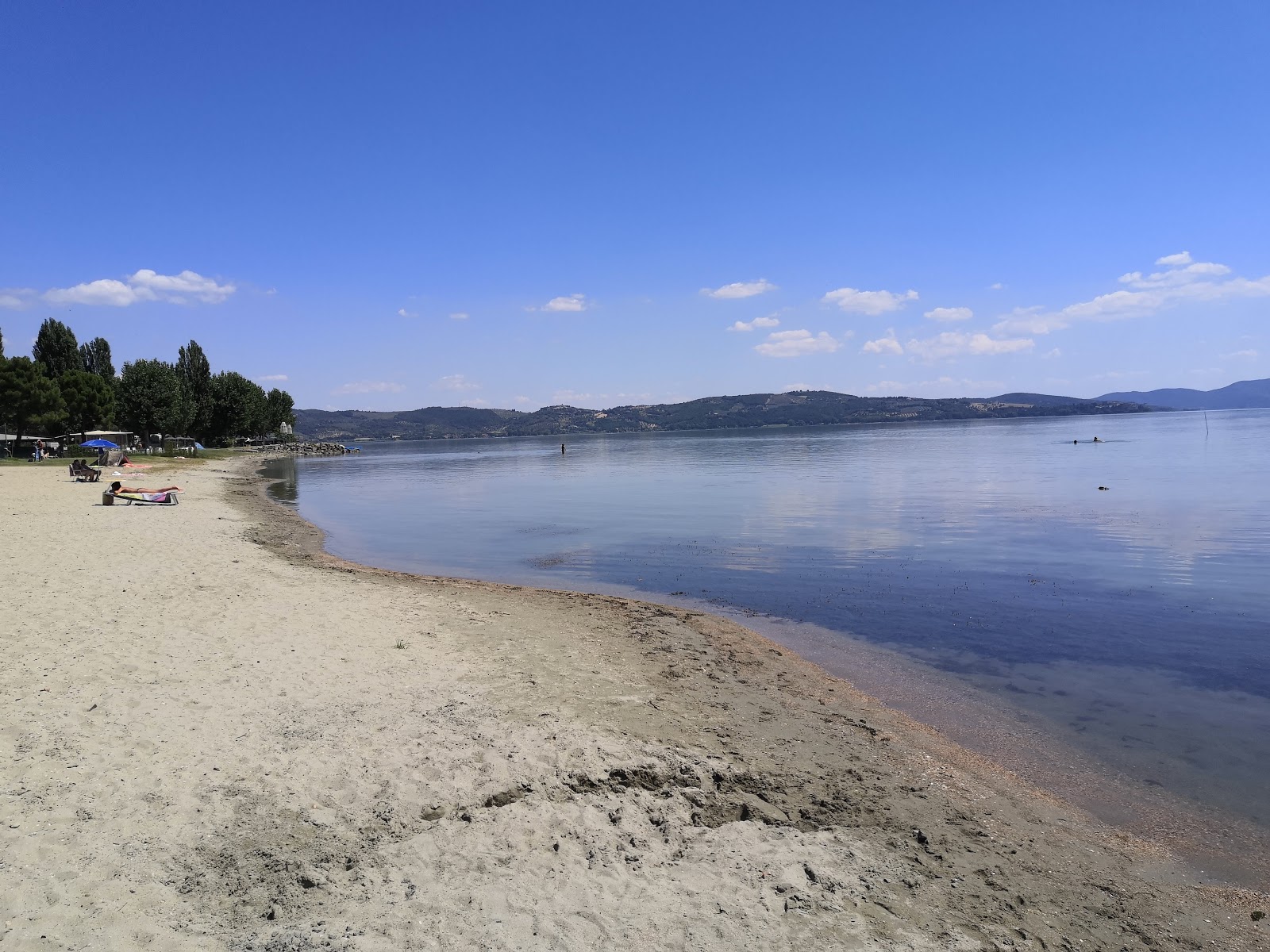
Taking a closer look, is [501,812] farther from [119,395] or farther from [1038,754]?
[119,395]

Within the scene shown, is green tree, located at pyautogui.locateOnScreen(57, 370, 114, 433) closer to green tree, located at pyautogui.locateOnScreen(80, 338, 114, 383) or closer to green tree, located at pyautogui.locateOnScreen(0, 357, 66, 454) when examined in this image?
green tree, located at pyautogui.locateOnScreen(0, 357, 66, 454)

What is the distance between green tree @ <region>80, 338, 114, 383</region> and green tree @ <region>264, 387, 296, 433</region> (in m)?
35.8

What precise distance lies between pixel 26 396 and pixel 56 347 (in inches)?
1843

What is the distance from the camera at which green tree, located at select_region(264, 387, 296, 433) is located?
152750 millimetres

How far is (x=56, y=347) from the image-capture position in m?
100

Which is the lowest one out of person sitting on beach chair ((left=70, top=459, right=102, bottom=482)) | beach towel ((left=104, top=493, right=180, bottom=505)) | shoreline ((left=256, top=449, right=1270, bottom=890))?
shoreline ((left=256, top=449, right=1270, bottom=890))

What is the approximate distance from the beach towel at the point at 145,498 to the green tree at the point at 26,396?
136ft

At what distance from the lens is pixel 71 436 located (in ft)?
245

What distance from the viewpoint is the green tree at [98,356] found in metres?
111

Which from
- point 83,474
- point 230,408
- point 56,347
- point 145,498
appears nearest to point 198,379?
point 230,408

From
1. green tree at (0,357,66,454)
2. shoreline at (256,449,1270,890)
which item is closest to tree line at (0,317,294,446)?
green tree at (0,357,66,454)

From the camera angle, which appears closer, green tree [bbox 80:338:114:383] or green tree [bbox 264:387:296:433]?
green tree [bbox 80:338:114:383]

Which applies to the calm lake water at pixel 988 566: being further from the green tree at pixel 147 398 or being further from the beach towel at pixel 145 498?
the green tree at pixel 147 398

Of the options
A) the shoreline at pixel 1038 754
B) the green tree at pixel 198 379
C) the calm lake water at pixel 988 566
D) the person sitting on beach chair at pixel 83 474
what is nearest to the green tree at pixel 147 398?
the green tree at pixel 198 379
